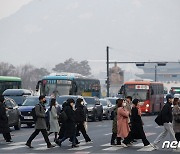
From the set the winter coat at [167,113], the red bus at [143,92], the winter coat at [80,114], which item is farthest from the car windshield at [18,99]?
the winter coat at [167,113]

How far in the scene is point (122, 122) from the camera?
92.0 ft

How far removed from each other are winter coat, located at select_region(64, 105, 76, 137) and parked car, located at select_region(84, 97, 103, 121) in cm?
2458

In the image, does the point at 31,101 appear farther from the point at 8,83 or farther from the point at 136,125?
the point at 136,125

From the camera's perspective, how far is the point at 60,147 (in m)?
28.3

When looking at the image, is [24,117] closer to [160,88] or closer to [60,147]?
[60,147]

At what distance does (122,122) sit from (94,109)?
25.2m

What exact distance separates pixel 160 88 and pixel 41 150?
156 feet

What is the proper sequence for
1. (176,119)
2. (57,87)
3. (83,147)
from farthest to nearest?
(57,87) → (83,147) → (176,119)

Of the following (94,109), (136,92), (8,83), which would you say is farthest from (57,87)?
(136,92)

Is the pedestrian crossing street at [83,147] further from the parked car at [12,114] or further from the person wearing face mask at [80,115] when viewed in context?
the parked car at [12,114]

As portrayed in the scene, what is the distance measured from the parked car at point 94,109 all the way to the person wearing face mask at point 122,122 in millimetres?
24618

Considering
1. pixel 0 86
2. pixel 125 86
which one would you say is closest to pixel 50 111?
pixel 0 86

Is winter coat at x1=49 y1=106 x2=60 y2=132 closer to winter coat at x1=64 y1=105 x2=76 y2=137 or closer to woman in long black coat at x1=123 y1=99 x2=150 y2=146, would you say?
winter coat at x1=64 y1=105 x2=76 y2=137

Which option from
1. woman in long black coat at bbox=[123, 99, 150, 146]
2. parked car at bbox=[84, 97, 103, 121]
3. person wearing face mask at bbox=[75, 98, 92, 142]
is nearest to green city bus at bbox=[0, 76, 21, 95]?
parked car at bbox=[84, 97, 103, 121]
